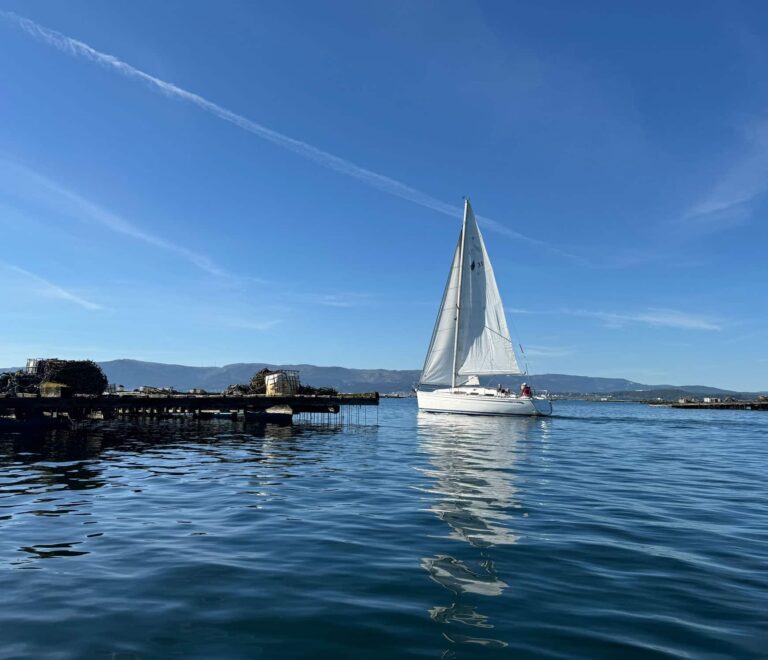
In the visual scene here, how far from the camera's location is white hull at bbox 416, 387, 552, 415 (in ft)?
224

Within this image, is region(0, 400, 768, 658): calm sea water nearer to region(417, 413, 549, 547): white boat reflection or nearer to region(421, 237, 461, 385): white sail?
region(417, 413, 549, 547): white boat reflection

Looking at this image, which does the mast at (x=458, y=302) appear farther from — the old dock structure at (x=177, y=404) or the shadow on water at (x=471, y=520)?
the shadow on water at (x=471, y=520)

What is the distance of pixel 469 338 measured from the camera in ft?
235

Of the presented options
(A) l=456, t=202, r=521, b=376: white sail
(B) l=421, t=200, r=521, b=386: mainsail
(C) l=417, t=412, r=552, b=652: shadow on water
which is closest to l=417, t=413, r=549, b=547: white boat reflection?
(C) l=417, t=412, r=552, b=652: shadow on water

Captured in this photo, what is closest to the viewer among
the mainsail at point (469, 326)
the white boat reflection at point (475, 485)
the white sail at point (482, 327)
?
the white boat reflection at point (475, 485)

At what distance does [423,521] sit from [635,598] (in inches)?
241

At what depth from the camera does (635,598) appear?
8742 millimetres

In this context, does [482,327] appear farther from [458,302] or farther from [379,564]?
[379,564]

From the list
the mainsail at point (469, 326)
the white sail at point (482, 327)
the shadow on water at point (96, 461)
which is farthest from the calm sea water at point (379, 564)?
the mainsail at point (469, 326)

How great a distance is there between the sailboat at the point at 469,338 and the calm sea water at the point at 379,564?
156 feet

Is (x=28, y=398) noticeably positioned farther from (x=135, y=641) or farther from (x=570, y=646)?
(x=570, y=646)

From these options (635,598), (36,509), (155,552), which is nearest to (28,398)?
(36,509)

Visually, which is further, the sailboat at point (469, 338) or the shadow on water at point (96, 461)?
the sailboat at point (469, 338)

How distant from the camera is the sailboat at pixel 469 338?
70875 millimetres
